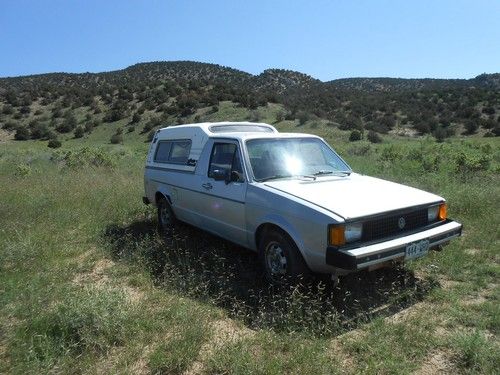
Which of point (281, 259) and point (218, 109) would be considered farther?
point (218, 109)

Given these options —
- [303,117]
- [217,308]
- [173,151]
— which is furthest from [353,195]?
[303,117]

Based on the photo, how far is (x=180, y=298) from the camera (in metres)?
4.81

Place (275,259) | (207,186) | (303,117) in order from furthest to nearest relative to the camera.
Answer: (303,117)
(207,186)
(275,259)

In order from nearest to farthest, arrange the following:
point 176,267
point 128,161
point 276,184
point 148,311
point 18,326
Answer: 1. point 18,326
2. point 148,311
3. point 276,184
4. point 176,267
5. point 128,161

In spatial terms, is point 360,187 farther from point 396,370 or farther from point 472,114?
point 472,114

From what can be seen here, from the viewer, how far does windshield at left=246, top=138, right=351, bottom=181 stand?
5.61m

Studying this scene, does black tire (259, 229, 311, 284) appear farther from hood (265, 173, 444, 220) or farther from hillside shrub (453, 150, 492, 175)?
hillside shrub (453, 150, 492, 175)

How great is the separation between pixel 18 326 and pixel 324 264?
292 cm

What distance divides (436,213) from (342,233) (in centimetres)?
149

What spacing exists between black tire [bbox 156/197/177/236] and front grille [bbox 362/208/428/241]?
3.75 metres

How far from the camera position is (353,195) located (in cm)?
489

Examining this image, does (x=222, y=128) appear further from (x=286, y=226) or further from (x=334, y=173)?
(x=286, y=226)

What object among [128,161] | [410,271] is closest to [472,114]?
[128,161]

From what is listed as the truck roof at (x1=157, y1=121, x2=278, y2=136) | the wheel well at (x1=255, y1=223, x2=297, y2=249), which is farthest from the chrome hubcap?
the truck roof at (x1=157, y1=121, x2=278, y2=136)
